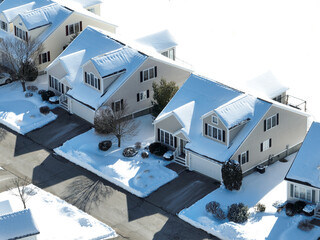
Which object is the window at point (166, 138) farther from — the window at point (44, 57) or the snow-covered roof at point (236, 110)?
the window at point (44, 57)

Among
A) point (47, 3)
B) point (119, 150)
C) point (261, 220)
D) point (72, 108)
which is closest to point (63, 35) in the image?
point (47, 3)

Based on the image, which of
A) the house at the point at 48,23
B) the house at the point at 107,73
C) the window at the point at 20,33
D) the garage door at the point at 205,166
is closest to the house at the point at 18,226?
the garage door at the point at 205,166

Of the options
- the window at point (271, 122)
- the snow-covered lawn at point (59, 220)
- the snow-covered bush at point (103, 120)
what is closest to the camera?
the snow-covered lawn at point (59, 220)

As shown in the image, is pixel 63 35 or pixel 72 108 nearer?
pixel 72 108

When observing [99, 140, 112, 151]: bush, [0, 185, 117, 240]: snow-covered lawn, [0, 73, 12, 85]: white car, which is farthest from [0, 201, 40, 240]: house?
[0, 73, 12, 85]: white car

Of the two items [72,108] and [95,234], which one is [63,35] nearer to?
[72,108]

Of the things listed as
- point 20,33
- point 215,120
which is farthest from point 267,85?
point 20,33
